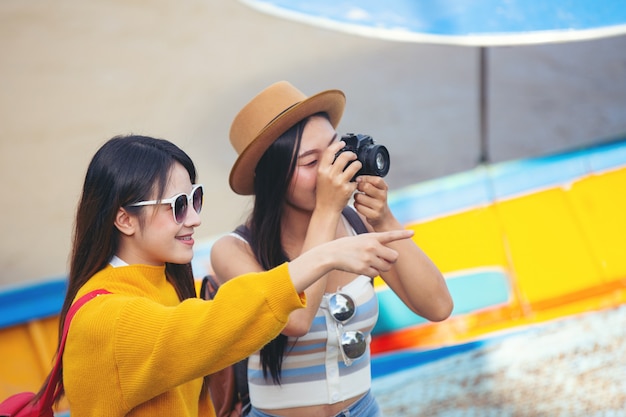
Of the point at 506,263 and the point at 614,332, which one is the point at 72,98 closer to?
the point at 506,263

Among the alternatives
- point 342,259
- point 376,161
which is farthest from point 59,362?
point 376,161

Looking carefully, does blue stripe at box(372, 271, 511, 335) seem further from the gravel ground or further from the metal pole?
the metal pole

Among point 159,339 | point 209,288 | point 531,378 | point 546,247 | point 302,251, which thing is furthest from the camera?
point 546,247

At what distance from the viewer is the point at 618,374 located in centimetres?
356

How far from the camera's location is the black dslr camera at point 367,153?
1.71m

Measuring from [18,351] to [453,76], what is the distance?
4297 mm

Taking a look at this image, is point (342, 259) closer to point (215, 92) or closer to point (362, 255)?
point (362, 255)

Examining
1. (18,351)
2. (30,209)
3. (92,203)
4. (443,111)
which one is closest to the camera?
(92,203)

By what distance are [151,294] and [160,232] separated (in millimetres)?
115

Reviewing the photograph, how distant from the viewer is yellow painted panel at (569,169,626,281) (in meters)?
4.09

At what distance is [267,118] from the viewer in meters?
1.94

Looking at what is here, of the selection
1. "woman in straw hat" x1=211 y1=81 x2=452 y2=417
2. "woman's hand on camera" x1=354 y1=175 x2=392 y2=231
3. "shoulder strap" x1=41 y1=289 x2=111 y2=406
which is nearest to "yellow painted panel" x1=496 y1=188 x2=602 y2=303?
"woman in straw hat" x1=211 y1=81 x2=452 y2=417

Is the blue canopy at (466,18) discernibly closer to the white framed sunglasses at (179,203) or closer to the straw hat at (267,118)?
the straw hat at (267,118)

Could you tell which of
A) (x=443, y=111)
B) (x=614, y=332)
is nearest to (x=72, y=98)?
(x=443, y=111)
